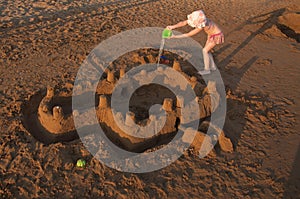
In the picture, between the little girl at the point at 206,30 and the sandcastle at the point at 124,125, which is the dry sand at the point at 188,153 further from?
the little girl at the point at 206,30

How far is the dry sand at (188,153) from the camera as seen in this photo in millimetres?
3186

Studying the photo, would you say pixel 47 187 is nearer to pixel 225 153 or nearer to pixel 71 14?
pixel 225 153

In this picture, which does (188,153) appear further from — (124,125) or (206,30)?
(206,30)

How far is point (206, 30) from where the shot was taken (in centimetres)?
486

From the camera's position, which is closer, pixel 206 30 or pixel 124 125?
pixel 124 125

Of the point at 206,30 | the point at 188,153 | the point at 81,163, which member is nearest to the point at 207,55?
the point at 206,30

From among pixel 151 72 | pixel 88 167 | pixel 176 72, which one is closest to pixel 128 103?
pixel 151 72

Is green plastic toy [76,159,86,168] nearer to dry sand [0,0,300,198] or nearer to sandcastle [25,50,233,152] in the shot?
dry sand [0,0,300,198]

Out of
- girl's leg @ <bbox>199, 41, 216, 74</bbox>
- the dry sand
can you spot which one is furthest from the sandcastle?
girl's leg @ <bbox>199, 41, 216, 74</bbox>

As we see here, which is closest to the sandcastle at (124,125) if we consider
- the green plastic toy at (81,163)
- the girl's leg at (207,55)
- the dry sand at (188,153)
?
the dry sand at (188,153)

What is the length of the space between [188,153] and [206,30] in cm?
233

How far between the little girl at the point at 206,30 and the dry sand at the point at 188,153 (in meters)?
0.48

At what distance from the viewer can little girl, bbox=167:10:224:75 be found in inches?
178

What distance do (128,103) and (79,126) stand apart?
96cm
